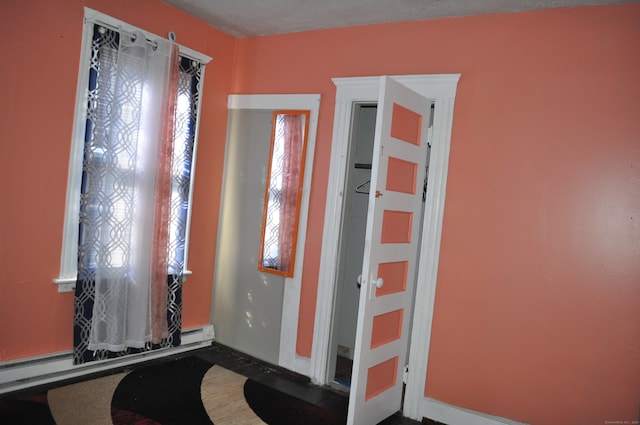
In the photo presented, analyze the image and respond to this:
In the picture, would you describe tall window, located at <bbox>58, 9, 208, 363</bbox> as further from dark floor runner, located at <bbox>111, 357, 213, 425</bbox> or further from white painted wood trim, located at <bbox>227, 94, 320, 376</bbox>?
white painted wood trim, located at <bbox>227, 94, 320, 376</bbox>

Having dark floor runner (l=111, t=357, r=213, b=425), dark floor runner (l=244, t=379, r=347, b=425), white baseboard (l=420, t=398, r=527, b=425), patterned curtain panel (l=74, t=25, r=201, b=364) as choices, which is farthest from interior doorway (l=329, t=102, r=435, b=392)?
patterned curtain panel (l=74, t=25, r=201, b=364)

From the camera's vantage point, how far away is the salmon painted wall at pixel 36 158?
2670 mm

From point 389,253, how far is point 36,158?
2.24 metres

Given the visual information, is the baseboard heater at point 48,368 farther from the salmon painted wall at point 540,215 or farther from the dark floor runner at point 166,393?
the salmon painted wall at point 540,215

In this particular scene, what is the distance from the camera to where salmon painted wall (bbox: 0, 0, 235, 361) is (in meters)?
2.67

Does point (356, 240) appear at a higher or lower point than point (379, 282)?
higher

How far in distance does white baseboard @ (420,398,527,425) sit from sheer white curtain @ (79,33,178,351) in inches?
78.2

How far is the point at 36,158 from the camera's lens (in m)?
2.80

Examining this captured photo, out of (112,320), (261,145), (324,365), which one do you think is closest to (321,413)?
(324,365)

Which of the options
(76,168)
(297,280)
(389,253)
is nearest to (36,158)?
(76,168)

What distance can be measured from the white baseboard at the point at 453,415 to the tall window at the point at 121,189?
1.98 metres

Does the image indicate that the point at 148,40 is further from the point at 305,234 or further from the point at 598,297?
the point at 598,297

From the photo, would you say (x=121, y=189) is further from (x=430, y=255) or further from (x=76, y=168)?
(x=430, y=255)

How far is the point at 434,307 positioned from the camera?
10.0ft
